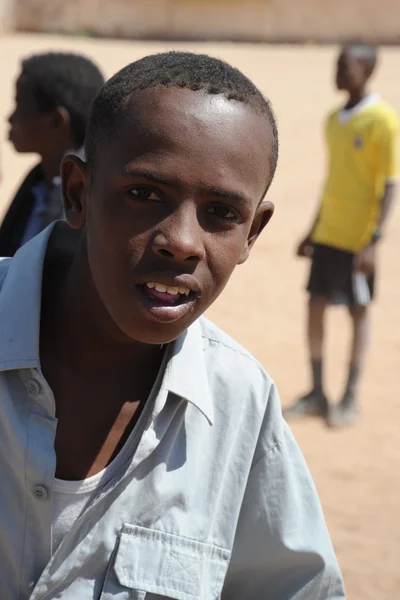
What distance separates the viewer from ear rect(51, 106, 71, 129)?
366cm

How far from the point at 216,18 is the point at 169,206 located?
912 inches

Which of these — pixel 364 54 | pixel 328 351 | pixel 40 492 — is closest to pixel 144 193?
pixel 40 492

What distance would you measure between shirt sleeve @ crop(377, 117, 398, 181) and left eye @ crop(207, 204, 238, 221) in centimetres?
405

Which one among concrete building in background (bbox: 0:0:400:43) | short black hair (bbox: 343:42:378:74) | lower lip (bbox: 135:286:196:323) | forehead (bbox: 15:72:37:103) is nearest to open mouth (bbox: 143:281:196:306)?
lower lip (bbox: 135:286:196:323)

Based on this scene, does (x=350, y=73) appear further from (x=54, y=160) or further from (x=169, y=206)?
(x=169, y=206)

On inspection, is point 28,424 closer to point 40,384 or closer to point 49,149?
point 40,384

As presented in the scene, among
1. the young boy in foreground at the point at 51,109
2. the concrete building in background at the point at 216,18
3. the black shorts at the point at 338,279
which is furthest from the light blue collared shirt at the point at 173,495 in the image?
the concrete building in background at the point at 216,18

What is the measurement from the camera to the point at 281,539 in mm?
1649

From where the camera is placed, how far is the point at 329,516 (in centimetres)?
469

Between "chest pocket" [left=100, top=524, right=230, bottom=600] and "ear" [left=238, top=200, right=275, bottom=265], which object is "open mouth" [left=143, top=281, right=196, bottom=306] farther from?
"chest pocket" [left=100, top=524, right=230, bottom=600]

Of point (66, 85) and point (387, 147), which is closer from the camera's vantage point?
point (66, 85)

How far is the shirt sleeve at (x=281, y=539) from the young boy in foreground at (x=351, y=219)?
4024mm

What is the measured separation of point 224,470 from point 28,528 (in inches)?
12.7

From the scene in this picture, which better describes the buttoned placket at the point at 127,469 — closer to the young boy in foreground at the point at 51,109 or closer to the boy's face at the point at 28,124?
the young boy in foreground at the point at 51,109
